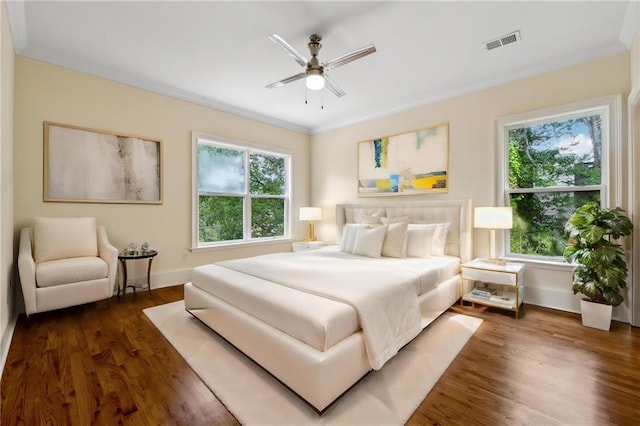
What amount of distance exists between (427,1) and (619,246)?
282 cm

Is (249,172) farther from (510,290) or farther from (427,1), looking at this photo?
(510,290)

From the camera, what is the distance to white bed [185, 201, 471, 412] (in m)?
1.55

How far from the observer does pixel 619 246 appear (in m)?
2.55

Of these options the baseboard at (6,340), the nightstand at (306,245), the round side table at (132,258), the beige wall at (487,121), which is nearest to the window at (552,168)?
the beige wall at (487,121)

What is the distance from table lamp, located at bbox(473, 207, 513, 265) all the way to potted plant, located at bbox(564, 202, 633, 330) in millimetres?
544

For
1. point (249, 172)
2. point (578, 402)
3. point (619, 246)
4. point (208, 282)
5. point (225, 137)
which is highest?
point (225, 137)

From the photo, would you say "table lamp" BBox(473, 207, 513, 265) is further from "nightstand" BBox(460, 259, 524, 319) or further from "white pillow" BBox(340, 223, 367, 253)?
"white pillow" BBox(340, 223, 367, 253)

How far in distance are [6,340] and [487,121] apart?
5.42 m

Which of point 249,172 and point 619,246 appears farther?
point 249,172

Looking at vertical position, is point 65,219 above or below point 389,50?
below

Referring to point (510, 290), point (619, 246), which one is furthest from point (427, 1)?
point (510, 290)

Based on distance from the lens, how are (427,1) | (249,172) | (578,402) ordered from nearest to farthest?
1. (578,402)
2. (427,1)
3. (249,172)

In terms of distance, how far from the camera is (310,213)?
17.1 feet

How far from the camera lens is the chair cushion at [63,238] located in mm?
2875
